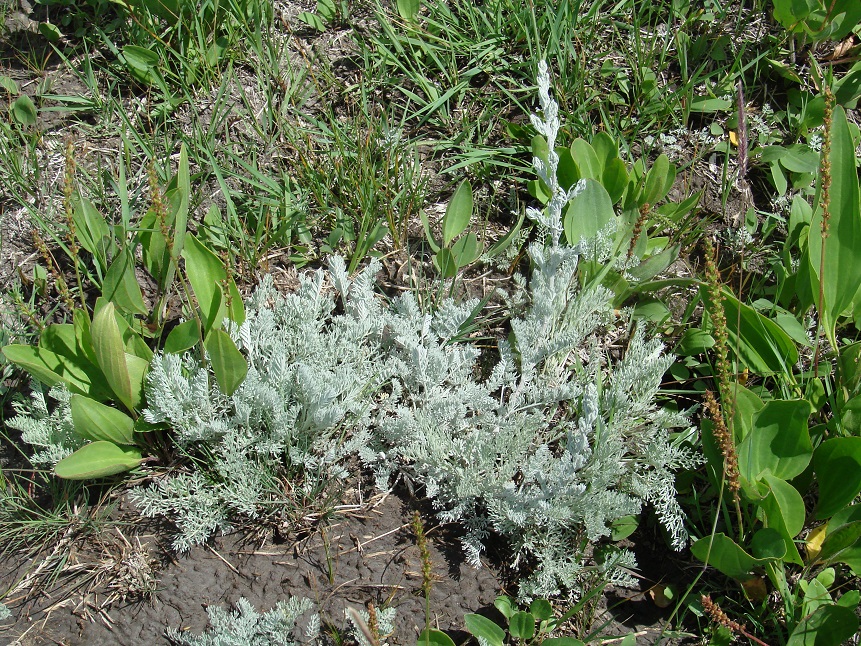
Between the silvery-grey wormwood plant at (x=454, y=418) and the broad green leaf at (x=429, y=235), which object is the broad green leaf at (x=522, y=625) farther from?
the broad green leaf at (x=429, y=235)

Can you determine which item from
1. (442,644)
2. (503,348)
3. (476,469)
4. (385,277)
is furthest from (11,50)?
(442,644)

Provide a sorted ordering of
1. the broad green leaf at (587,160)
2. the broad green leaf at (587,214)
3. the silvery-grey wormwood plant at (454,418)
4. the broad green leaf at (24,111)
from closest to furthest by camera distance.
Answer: the silvery-grey wormwood plant at (454,418) < the broad green leaf at (587,214) < the broad green leaf at (587,160) < the broad green leaf at (24,111)

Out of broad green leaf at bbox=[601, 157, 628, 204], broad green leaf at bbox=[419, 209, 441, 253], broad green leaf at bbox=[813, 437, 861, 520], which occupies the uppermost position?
broad green leaf at bbox=[601, 157, 628, 204]

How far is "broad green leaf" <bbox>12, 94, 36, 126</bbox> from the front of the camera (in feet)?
10.5

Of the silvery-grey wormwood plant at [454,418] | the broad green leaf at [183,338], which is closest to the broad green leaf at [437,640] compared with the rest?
the silvery-grey wormwood plant at [454,418]

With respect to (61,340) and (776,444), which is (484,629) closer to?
(776,444)

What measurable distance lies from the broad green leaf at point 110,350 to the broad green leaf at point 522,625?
1404 millimetres

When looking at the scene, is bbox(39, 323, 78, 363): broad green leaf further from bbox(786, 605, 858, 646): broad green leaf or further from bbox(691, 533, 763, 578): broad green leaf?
bbox(786, 605, 858, 646): broad green leaf

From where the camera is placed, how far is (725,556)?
7.39 feet

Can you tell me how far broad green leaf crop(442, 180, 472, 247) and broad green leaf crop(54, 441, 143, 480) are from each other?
1.40 m

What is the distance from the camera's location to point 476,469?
2.44m

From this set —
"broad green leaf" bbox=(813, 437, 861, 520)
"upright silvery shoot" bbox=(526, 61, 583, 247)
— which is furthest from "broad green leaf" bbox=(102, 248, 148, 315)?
"broad green leaf" bbox=(813, 437, 861, 520)

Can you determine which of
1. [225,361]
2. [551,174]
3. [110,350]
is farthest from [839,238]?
[110,350]

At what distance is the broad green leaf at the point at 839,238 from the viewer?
2.74 m
